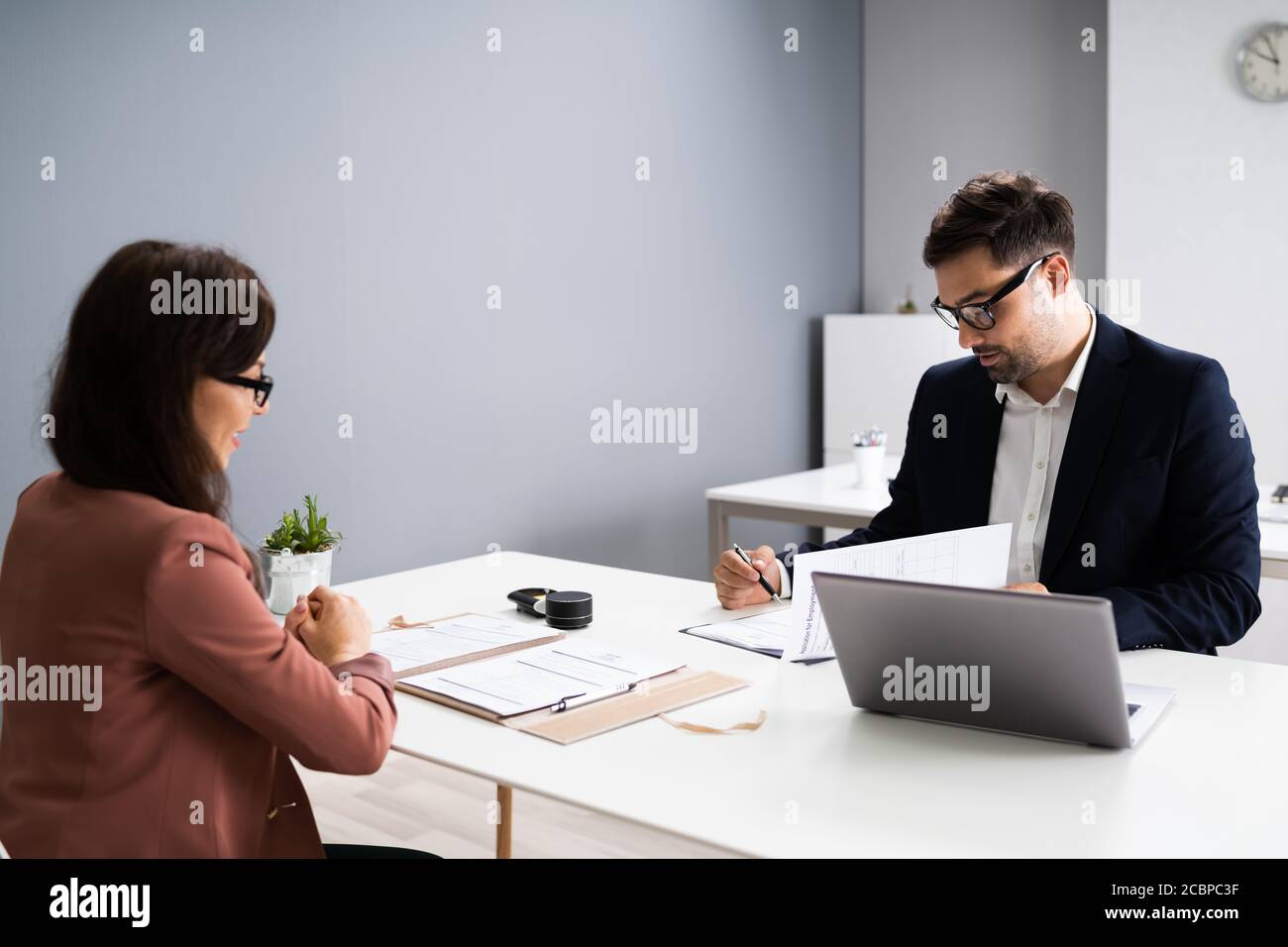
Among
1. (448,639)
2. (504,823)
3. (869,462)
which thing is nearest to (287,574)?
(448,639)

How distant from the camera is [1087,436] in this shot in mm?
2070

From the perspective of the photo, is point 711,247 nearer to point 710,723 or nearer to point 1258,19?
point 1258,19

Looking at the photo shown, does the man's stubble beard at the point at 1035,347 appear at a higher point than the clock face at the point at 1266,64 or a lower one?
lower

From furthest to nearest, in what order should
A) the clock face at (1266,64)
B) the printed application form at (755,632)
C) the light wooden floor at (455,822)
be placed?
the clock face at (1266,64) → the light wooden floor at (455,822) → the printed application form at (755,632)

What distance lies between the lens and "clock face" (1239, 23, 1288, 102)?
3.91m

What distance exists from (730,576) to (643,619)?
0.58 ft

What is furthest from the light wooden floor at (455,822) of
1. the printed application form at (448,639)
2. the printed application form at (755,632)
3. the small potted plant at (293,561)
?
the printed application form at (755,632)

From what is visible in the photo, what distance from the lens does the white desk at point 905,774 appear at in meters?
1.21

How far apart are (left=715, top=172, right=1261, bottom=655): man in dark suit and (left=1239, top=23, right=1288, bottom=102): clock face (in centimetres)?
237

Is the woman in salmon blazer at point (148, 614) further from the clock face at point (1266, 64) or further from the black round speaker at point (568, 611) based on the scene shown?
the clock face at point (1266, 64)

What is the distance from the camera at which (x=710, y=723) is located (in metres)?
1.55

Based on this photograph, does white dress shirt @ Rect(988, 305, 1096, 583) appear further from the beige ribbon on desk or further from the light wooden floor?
the light wooden floor

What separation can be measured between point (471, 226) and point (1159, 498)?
2.42 m

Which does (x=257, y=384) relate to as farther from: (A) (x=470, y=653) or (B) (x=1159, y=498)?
(B) (x=1159, y=498)
